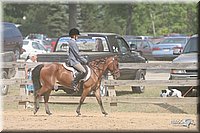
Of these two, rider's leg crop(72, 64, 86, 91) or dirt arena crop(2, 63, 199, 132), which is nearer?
dirt arena crop(2, 63, 199, 132)

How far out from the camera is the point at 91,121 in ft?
41.6

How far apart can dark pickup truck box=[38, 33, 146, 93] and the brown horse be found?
2.11 m

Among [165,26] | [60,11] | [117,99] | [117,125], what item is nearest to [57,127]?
[117,125]

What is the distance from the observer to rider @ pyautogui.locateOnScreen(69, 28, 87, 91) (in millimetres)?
13008

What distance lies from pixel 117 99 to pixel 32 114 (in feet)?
8.05

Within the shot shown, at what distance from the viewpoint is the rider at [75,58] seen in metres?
13.0

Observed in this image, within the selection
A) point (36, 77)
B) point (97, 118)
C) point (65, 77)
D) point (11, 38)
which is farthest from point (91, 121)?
point (11, 38)

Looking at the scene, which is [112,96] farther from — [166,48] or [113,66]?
[166,48]

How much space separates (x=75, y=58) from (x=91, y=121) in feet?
5.56

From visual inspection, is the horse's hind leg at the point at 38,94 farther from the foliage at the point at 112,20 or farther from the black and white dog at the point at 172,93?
the foliage at the point at 112,20

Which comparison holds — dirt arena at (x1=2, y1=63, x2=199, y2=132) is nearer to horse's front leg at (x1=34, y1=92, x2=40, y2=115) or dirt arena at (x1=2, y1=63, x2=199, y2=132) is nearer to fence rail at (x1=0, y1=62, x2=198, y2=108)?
horse's front leg at (x1=34, y1=92, x2=40, y2=115)

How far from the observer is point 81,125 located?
39.3 ft

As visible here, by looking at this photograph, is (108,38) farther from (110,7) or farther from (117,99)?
(110,7)

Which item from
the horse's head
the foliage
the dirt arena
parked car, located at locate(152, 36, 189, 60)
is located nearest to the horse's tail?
the dirt arena
